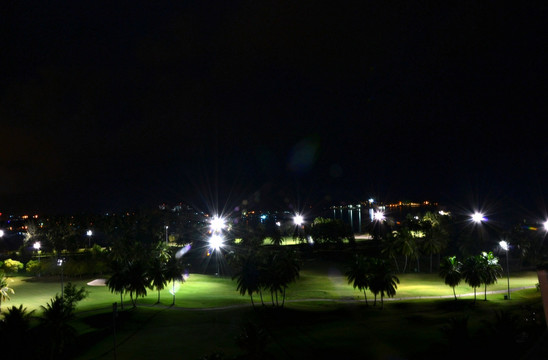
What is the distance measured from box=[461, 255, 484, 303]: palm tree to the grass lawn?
2.39 metres

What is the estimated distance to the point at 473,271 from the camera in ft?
166

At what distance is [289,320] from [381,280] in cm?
1254

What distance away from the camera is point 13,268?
78.9m

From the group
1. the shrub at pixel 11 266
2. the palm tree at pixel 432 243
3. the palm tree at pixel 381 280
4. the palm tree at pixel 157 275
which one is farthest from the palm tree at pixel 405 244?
the shrub at pixel 11 266

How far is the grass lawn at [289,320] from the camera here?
108 ft

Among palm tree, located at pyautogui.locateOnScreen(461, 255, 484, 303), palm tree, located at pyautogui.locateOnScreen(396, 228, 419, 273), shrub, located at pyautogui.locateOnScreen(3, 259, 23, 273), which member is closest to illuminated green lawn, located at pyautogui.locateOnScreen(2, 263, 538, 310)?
palm tree, located at pyautogui.locateOnScreen(396, 228, 419, 273)

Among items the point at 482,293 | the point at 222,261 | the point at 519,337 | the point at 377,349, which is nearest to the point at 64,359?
the point at 377,349

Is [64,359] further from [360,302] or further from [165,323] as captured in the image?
[360,302]

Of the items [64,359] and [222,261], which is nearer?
[64,359]

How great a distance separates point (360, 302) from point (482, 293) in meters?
17.3

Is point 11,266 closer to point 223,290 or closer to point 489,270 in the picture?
point 223,290

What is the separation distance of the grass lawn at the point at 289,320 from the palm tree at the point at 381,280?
1.84 m

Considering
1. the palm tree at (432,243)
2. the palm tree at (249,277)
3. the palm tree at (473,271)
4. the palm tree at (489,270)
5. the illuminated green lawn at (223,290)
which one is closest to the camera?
the palm tree at (249,277)

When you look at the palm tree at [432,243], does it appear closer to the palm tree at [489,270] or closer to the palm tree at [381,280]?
the palm tree at [489,270]
